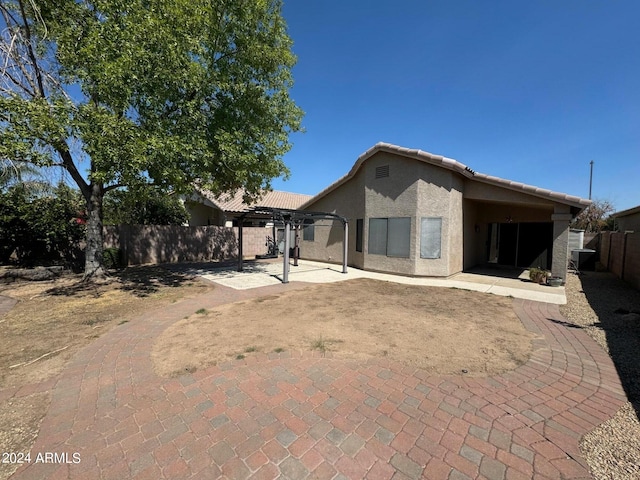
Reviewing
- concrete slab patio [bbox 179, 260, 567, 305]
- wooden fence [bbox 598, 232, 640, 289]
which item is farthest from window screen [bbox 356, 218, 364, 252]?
wooden fence [bbox 598, 232, 640, 289]

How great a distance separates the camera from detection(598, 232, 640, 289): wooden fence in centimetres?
991

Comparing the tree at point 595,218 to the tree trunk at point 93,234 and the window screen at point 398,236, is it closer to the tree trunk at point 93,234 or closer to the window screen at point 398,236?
the window screen at point 398,236

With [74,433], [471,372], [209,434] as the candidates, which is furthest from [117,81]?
[471,372]

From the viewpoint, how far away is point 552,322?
20.2 ft

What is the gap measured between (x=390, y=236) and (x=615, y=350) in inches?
318

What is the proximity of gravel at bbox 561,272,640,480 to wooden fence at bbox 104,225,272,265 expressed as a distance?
54.1ft

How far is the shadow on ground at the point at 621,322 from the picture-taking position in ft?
12.6

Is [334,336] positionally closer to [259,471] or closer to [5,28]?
[259,471]

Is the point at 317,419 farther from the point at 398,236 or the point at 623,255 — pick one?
the point at 623,255

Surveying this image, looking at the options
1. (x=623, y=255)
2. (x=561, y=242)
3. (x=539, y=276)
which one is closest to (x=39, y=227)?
(x=539, y=276)

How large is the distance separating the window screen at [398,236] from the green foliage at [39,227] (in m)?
12.1

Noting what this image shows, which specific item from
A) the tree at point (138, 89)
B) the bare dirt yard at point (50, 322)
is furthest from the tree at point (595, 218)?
the bare dirt yard at point (50, 322)

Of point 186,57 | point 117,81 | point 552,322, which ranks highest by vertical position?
point 186,57

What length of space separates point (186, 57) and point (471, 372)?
377 inches
